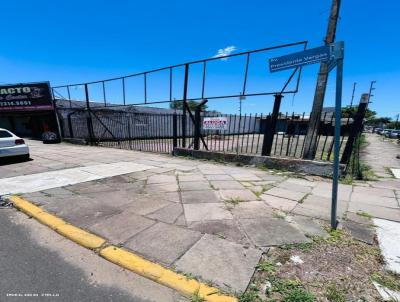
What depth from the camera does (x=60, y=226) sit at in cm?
325

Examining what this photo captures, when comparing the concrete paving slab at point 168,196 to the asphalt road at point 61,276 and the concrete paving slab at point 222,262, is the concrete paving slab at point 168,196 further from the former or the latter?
the asphalt road at point 61,276

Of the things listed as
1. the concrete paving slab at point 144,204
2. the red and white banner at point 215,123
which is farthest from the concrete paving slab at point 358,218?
the red and white banner at point 215,123

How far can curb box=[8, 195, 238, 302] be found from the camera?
2059 millimetres

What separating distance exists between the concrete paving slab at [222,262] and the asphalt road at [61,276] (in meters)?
0.39

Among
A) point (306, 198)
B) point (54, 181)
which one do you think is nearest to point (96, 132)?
point (54, 181)

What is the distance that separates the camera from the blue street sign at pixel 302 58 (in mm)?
2895

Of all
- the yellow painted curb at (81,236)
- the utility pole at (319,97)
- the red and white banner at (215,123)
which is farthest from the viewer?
the red and white banner at (215,123)

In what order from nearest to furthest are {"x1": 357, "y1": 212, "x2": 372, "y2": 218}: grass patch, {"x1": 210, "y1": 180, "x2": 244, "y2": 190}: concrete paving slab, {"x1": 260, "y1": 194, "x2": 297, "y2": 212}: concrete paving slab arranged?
1. {"x1": 357, "y1": 212, "x2": 372, "y2": 218}: grass patch
2. {"x1": 260, "y1": 194, "x2": 297, "y2": 212}: concrete paving slab
3. {"x1": 210, "y1": 180, "x2": 244, "y2": 190}: concrete paving slab

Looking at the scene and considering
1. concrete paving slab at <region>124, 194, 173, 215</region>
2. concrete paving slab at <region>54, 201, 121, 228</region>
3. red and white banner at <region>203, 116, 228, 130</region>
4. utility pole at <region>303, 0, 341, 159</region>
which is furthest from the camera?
red and white banner at <region>203, 116, 228, 130</region>

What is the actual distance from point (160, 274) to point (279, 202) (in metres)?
2.71

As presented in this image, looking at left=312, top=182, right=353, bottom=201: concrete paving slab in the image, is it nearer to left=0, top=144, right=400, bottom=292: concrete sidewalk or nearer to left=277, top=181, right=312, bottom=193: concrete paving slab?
left=0, top=144, right=400, bottom=292: concrete sidewalk

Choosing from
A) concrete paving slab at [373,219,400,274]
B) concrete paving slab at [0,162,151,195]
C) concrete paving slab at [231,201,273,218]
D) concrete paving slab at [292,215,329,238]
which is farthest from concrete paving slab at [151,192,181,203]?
concrete paving slab at [373,219,400,274]

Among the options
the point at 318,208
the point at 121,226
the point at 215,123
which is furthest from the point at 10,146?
the point at 318,208

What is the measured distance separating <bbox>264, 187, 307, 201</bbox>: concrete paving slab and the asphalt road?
318 cm
